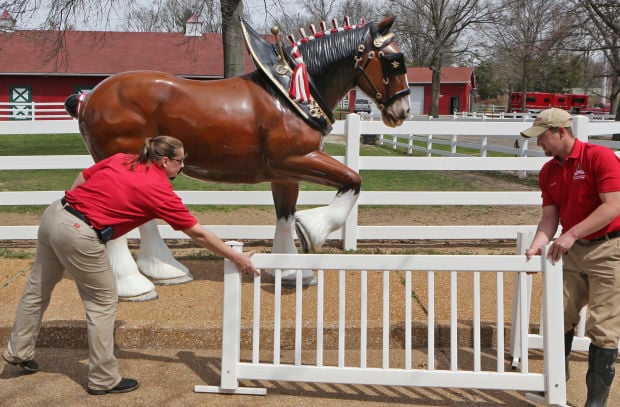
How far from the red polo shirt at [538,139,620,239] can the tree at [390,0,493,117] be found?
30.1 meters

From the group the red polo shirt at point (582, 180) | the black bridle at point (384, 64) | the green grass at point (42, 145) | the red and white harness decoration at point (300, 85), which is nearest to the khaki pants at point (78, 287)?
the red and white harness decoration at point (300, 85)

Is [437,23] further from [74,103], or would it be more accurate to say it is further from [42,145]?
[74,103]

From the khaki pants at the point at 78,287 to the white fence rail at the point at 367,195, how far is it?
3419mm

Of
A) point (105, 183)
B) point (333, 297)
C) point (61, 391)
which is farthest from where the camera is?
point (333, 297)

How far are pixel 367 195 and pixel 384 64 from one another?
288 centimetres

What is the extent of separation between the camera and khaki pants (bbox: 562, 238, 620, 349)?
319 centimetres

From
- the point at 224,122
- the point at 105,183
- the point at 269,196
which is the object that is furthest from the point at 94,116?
the point at 269,196

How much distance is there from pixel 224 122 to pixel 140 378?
188 cm

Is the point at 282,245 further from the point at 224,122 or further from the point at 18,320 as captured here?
the point at 18,320

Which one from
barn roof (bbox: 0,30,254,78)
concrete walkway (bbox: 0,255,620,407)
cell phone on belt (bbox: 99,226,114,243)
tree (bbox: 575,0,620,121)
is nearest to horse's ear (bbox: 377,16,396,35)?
concrete walkway (bbox: 0,255,620,407)

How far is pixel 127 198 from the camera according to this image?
3.22 m

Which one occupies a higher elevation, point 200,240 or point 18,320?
point 200,240

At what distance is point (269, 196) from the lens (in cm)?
714

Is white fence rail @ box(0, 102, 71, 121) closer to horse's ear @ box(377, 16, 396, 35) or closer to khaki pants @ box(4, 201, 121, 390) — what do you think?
horse's ear @ box(377, 16, 396, 35)
